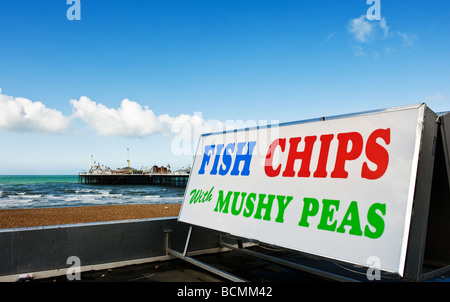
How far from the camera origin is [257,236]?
4.35 m

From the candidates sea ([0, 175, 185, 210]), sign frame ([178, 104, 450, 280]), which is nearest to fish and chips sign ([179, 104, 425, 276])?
sign frame ([178, 104, 450, 280])

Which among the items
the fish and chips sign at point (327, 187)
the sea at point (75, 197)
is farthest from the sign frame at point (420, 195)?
the sea at point (75, 197)

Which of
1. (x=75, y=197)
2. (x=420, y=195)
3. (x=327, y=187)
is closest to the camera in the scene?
(x=420, y=195)

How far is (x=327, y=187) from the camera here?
3.78 m

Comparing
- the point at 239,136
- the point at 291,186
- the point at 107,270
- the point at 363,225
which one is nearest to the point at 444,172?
the point at 363,225

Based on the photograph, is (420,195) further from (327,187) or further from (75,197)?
(75,197)

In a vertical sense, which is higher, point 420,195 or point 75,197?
point 420,195

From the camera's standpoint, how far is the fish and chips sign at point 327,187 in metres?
3.13

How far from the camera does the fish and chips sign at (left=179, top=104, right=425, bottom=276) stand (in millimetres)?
3135

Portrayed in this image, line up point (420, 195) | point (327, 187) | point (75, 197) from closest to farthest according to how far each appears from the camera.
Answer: point (420, 195) < point (327, 187) < point (75, 197)

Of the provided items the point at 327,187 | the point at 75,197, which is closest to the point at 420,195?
the point at 327,187

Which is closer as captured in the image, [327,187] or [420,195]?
[420,195]

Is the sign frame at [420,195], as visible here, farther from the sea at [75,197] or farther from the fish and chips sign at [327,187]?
the sea at [75,197]

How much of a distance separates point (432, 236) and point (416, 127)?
67.0 inches
